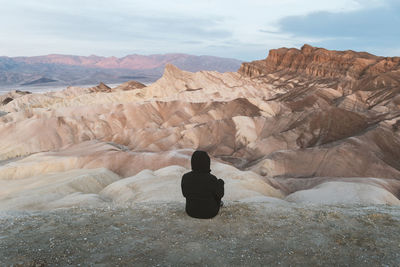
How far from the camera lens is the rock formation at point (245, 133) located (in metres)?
21.9

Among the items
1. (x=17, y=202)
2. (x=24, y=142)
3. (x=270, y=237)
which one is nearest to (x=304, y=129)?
(x=17, y=202)

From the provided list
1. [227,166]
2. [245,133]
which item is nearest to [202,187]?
[227,166]

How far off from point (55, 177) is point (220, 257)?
22871mm

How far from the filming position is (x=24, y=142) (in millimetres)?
48906

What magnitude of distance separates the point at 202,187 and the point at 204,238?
101cm

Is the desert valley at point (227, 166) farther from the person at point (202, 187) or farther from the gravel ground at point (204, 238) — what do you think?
the person at point (202, 187)

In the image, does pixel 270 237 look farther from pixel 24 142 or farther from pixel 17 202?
pixel 24 142

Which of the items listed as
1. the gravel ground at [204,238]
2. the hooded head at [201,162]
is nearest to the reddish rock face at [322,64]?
the gravel ground at [204,238]

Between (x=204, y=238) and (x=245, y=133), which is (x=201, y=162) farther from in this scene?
(x=245, y=133)

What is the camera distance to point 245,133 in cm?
4641

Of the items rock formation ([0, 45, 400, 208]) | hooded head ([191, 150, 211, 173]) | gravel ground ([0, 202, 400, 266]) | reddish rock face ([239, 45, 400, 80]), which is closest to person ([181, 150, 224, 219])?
hooded head ([191, 150, 211, 173])

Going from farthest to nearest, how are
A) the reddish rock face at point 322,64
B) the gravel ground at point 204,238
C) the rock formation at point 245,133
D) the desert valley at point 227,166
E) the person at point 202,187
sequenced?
the reddish rock face at point 322,64 → the rock formation at point 245,133 → the person at point 202,187 → the desert valley at point 227,166 → the gravel ground at point 204,238

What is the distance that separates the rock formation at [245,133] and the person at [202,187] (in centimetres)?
825

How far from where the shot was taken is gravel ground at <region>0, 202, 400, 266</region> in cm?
539
